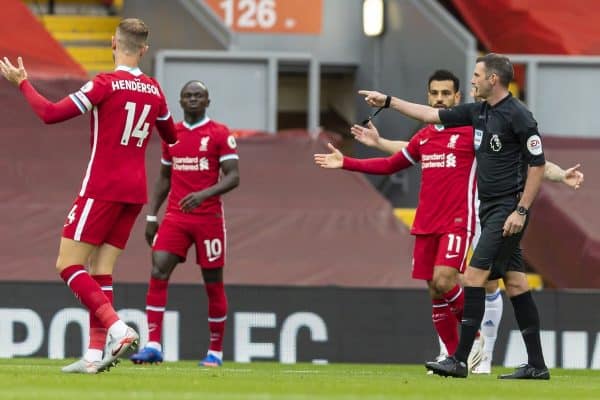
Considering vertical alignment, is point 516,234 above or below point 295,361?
above

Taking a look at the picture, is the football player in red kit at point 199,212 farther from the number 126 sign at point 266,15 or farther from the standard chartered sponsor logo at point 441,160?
the number 126 sign at point 266,15

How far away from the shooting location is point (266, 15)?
19.8 m

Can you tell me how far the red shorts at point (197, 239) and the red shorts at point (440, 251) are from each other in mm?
1710

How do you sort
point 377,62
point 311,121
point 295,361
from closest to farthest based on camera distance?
1. point 295,361
2. point 311,121
3. point 377,62

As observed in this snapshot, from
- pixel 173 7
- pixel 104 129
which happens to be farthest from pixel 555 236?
pixel 104 129

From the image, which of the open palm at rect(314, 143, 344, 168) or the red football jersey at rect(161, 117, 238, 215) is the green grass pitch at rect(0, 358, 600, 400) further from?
the red football jersey at rect(161, 117, 238, 215)

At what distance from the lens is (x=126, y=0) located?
1964cm

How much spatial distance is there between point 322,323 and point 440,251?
315 centimetres

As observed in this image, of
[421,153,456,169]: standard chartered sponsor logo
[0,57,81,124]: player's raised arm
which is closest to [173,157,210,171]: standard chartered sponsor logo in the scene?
[421,153,456,169]: standard chartered sponsor logo

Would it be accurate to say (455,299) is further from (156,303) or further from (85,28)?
(85,28)

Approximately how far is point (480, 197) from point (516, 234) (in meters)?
0.38

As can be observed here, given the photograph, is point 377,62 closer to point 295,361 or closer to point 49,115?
point 295,361

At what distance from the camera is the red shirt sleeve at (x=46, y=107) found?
9422mm

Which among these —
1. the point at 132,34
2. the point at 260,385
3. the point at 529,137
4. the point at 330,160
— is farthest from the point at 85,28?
the point at 260,385
